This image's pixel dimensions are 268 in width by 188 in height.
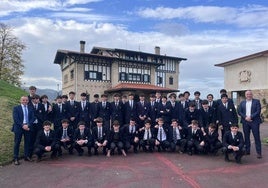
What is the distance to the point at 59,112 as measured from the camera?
10.4 metres

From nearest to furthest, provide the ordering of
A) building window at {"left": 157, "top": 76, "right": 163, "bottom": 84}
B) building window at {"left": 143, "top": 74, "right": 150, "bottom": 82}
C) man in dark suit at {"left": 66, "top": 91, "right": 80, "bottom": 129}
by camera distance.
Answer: man in dark suit at {"left": 66, "top": 91, "right": 80, "bottom": 129} → building window at {"left": 143, "top": 74, "right": 150, "bottom": 82} → building window at {"left": 157, "top": 76, "right": 163, "bottom": 84}

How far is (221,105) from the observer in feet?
32.7

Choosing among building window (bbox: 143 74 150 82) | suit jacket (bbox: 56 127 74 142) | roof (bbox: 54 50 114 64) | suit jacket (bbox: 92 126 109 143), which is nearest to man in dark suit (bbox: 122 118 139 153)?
suit jacket (bbox: 92 126 109 143)

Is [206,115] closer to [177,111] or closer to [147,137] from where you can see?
[177,111]

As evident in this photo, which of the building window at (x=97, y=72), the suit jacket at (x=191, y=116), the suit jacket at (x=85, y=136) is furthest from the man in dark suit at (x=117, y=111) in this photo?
the building window at (x=97, y=72)

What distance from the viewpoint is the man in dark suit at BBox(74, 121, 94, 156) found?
30.6 feet

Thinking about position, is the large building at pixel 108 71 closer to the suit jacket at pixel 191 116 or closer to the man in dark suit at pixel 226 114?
the suit jacket at pixel 191 116

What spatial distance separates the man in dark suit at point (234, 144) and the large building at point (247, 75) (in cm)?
1875

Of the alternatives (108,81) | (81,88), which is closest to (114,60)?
(108,81)

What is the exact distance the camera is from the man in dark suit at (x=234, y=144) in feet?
27.5

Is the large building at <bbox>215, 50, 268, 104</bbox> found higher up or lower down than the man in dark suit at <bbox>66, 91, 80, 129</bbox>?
higher up

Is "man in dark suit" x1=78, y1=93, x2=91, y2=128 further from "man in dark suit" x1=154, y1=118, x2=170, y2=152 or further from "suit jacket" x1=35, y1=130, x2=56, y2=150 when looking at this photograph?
"man in dark suit" x1=154, y1=118, x2=170, y2=152

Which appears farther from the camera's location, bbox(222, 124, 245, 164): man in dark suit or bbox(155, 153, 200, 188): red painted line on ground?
bbox(222, 124, 245, 164): man in dark suit

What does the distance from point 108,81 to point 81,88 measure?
3.35m
